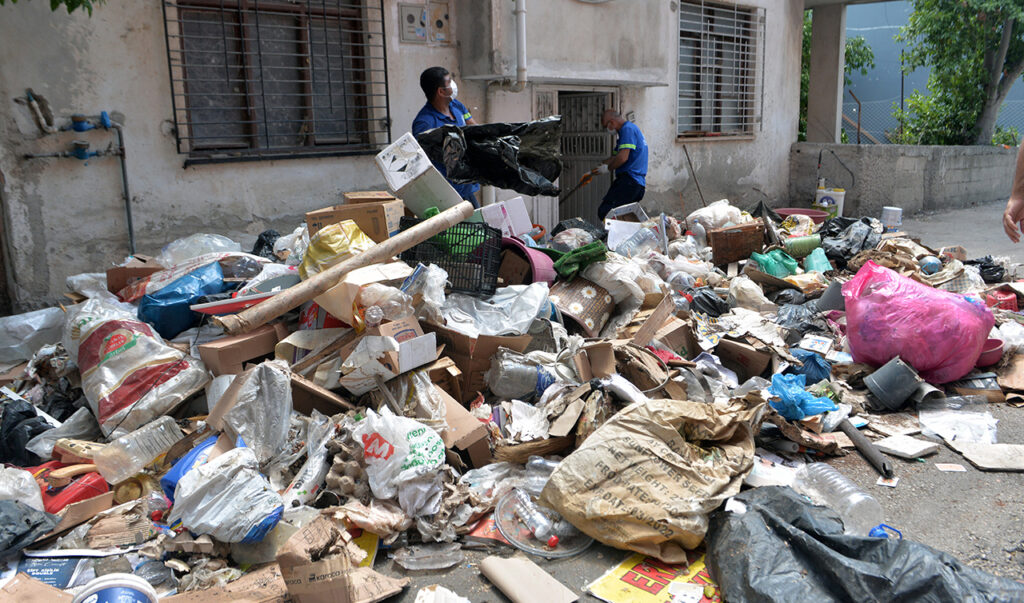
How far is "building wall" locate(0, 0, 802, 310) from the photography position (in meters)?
4.79

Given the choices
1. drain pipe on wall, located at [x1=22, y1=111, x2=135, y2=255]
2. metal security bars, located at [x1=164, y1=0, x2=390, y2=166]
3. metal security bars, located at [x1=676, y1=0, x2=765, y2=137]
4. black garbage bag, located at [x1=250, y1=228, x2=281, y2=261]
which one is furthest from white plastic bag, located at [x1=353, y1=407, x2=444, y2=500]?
metal security bars, located at [x1=676, y1=0, x2=765, y2=137]

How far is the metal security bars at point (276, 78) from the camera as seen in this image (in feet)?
17.9

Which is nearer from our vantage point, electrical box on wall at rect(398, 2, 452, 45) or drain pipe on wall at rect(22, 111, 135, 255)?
drain pipe on wall at rect(22, 111, 135, 255)

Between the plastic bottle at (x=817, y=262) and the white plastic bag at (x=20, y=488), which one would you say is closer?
the white plastic bag at (x=20, y=488)

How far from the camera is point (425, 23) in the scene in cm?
658

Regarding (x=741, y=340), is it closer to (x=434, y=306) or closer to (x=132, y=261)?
(x=434, y=306)

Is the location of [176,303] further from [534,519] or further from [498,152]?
[534,519]

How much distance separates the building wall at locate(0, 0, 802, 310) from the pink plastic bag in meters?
3.86

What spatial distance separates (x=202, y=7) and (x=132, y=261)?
2086mm

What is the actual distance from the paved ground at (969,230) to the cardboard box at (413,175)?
6350 millimetres

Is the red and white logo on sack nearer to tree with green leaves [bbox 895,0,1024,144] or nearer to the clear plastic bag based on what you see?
the clear plastic bag

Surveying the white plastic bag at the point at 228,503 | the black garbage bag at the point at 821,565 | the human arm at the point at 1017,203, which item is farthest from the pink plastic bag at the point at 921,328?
the white plastic bag at the point at 228,503

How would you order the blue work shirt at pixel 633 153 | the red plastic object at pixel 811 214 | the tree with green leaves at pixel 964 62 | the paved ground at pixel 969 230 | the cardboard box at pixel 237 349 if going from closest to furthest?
the cardboard box at pixel 237 349 → the blue work shirt at pixel 633 153 → the paved ground at pixel 969 230 → the red plastic object at pixel 811 214 → the tree with green leaves at pixel 964 62

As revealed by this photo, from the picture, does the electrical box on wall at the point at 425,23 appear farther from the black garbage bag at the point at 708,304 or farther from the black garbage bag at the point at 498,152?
the black garbage bag at the point at 708,304
